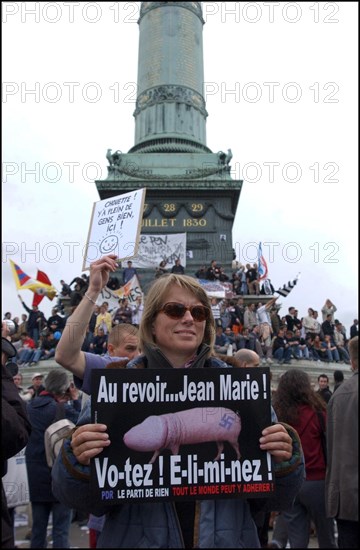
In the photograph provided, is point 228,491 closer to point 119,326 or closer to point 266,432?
point 266,432

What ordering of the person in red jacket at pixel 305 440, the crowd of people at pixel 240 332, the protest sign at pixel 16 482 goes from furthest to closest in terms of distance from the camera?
the crowd of people at pixel 240 332 → the protest sign at pixel 16 482 → the person in red jacket at pixel 305 440

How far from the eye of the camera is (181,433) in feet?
7.45

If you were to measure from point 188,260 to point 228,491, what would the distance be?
22880 millimetres

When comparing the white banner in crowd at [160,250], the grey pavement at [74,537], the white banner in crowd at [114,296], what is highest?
the white banner in crowd at [160,250]

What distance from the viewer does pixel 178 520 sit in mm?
Answer: 2244

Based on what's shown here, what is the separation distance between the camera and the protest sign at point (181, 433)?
88.0 inches

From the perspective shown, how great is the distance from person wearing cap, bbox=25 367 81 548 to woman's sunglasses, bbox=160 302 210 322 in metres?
3.25

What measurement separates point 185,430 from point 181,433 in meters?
0.02

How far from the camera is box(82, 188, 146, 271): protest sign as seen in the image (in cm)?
448

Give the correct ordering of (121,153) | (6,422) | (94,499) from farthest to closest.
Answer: (121,153) → (6,422) → (94,499)

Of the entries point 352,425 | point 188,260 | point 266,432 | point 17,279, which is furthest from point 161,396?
point 188,260

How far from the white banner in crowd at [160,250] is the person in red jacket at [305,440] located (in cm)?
1778

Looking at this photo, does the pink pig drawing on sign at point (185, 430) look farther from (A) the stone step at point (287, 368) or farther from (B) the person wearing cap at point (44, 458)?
(A) the stone step at point (287, 368)

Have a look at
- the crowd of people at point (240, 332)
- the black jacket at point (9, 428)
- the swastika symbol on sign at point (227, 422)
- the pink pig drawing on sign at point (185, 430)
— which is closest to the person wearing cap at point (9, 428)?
the black jacket at point (9, 428)
